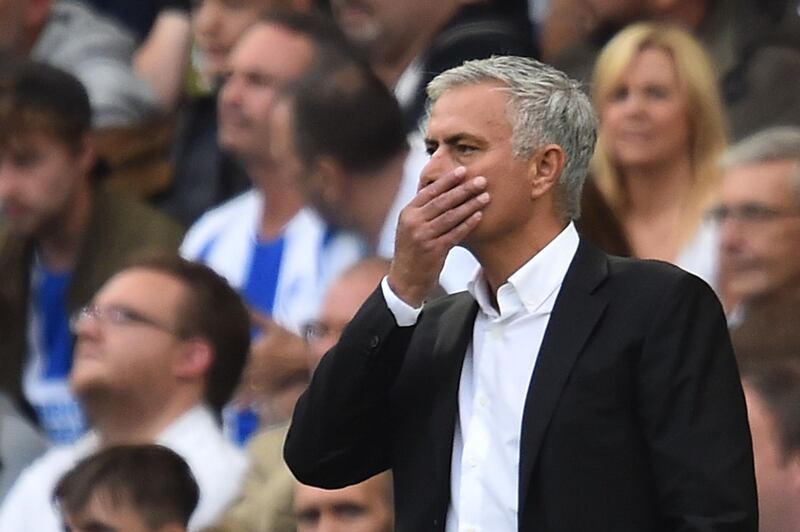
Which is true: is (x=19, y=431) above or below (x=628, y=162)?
below

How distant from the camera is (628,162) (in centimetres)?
573

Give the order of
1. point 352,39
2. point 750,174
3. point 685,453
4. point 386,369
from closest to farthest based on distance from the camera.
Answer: point 685,453 < point 386,369 < point 750,174 < point 352,39

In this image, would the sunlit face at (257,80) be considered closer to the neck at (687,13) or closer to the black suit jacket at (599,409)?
the neck at (687,13)

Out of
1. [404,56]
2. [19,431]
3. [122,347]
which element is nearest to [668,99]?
[404,56]

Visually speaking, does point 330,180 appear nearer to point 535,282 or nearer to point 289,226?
point 289,226

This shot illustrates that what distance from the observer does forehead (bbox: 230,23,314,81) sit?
20.4 ft

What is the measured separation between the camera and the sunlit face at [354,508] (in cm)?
461

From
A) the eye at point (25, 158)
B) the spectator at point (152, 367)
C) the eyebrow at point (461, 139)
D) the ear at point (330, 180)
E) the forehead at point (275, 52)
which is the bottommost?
the spectator at point (152, 367)

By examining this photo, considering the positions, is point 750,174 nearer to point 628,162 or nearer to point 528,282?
point 628,162

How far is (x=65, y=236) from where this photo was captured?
21.7 feet

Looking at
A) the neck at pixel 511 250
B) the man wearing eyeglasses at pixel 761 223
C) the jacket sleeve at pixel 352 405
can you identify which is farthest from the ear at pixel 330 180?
the neck at pixel 511 250

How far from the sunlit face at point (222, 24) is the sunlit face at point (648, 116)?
1.56 metres

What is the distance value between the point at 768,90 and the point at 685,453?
3.02 m

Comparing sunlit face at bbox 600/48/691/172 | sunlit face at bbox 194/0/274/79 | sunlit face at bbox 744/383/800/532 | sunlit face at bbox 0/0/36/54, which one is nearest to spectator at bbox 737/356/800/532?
sunlit face at bbox 744/383/800/532
